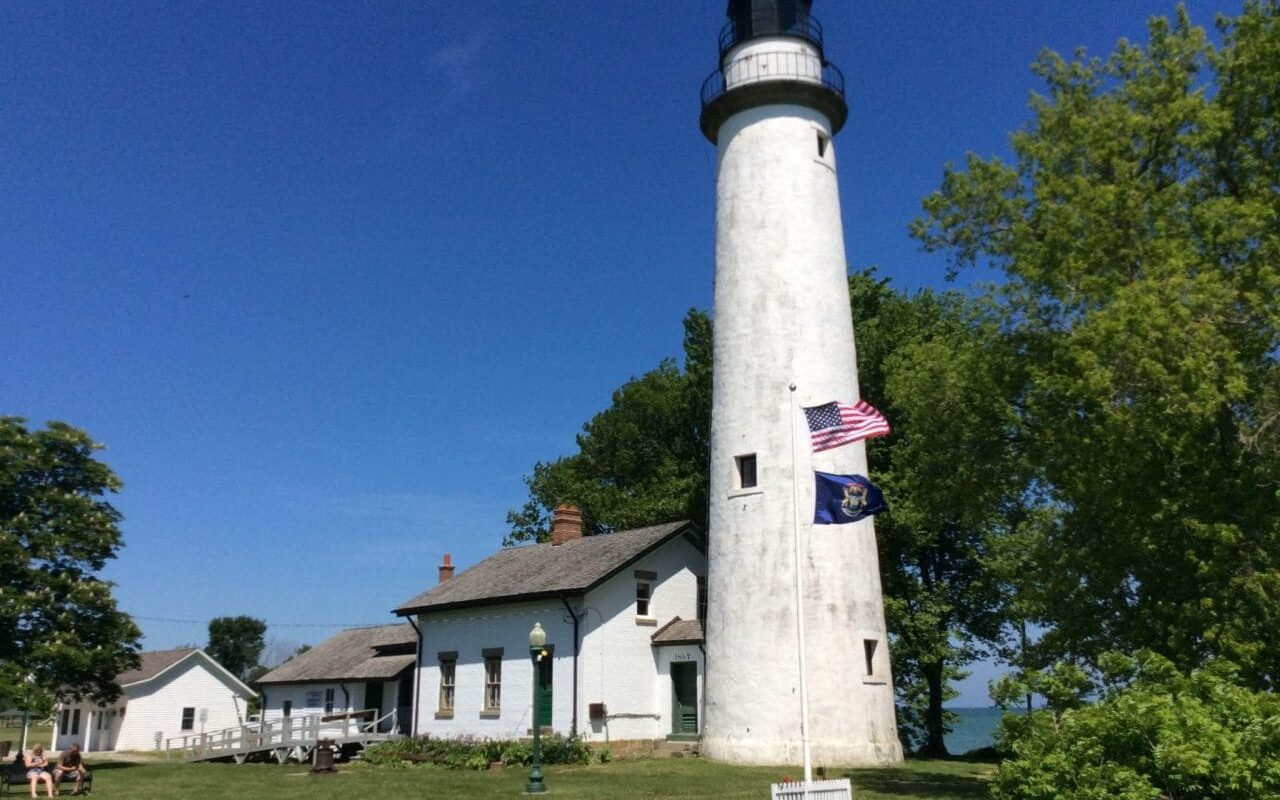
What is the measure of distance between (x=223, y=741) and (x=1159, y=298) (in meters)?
26.8

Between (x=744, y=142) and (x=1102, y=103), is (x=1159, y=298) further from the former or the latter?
(x=744, y=142)

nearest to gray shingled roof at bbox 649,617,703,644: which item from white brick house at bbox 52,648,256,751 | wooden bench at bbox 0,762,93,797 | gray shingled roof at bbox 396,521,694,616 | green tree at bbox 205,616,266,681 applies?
gray shingled roof at bbox 396,521,694,616

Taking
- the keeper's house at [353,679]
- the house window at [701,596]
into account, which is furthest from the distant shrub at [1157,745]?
the keeper's house at [353,679]

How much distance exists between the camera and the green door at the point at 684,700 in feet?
86.2

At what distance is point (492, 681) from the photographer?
2827cm

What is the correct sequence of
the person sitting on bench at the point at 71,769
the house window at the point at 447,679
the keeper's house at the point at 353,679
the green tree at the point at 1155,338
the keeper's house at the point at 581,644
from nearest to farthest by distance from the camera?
the green tree at the point at 1155,338, the person sitting on bench at the point at 71,769, the keeper's house at the point at 581,644, the house window at the point at 447,679, the keeper's house at the point at 353,679

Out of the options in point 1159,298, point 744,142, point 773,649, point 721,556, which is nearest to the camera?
point 1159,298

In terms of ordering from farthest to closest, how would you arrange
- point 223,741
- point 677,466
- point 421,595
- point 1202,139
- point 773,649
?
1. point 677,466
2. point 421,595
3. point 223,741
4. point 773,649
5. point 1202,139

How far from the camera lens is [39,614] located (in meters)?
25.5

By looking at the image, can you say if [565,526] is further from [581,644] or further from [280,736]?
[280,736]

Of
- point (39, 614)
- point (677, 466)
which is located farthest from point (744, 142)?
point (39, 614)

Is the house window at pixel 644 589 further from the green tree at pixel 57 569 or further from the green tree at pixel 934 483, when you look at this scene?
the green tree at pixel 57 569

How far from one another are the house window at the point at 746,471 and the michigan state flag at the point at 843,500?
286 inches

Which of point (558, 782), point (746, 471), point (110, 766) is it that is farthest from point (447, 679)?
point (746, 471)
